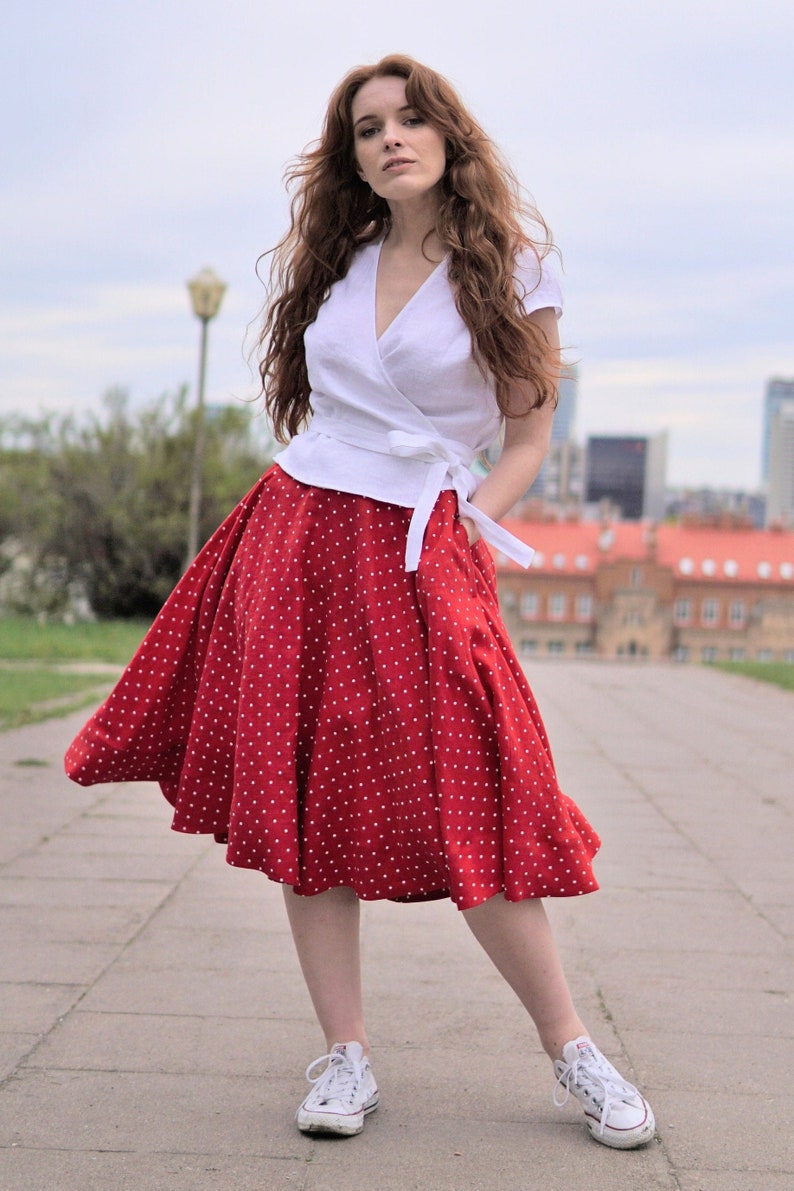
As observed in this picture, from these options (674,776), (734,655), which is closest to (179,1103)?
(674,776)

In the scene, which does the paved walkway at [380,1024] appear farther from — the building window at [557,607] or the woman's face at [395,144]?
the building window at [557,607]

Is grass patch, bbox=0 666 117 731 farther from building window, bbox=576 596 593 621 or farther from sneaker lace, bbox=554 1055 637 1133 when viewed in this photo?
building window, bbox=576 596 593 621

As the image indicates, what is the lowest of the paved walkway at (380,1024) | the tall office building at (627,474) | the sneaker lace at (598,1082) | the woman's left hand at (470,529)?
the paved walkway at (380,1024)

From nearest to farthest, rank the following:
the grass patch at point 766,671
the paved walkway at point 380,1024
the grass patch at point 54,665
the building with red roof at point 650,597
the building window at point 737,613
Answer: the paved walkway at point 380,1024 → the grass patch at point 54,665 → the grass patch at point 766,671 → the building with red roof at point 650,597 → the building window at point 737,613

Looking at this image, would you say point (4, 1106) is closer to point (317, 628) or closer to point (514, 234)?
point (317, 628)

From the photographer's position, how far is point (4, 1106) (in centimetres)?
215

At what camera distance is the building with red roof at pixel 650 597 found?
94.8 meters

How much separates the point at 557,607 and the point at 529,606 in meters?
1.95

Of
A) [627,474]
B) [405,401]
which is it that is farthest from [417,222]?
[627,474]

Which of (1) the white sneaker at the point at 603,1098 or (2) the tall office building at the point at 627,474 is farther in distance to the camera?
(2) the tall office building at the point at 627,474

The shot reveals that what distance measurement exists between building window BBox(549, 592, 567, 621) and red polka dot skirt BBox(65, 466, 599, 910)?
93009 millimetres

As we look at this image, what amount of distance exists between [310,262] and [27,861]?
7.80 feet

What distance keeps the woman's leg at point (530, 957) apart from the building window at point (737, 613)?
316 feet

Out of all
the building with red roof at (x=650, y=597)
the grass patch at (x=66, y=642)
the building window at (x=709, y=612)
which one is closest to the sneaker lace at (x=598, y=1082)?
the grass patch at (x=66, y=642)
